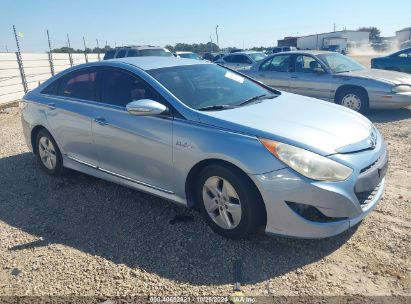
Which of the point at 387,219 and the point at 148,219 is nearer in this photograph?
the point at 387,219

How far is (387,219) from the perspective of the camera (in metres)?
3.63

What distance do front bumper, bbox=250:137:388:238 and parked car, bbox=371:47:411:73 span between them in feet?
36.0

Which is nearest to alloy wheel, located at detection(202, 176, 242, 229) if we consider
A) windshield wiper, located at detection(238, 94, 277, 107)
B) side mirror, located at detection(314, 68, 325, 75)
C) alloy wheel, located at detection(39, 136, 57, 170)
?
windshield wiper, located at detection(238, 94, 277, 107)

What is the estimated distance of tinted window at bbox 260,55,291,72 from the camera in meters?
9.41

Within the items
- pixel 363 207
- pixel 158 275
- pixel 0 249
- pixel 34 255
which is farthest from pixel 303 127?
pixel 0 249

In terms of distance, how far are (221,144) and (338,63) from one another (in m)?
6.77

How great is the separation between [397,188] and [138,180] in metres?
2.92

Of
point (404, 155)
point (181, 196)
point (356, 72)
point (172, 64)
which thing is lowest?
point (404, 155)

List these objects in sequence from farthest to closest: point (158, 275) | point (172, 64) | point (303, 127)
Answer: point (172, 64)
point (303, 127)
point (158, 275)

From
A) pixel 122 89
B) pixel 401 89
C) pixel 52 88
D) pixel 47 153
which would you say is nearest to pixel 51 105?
A: pixel 52 88

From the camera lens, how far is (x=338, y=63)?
29.2 feet

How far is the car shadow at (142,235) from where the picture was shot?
3.05 meters

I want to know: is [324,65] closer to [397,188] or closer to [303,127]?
[397,188]

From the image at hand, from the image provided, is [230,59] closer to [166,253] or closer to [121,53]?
[121,53]
